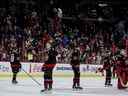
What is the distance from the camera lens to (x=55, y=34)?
23891 mm

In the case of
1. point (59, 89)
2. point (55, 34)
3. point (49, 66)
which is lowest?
point (59, 89)

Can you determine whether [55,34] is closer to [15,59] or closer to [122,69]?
[15,59]

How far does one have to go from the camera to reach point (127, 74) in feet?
63.3

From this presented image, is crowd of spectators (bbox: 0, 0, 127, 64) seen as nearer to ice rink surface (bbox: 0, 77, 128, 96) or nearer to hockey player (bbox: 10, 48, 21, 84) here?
ice rink surface (bbox: 0, 77, 128, 96)

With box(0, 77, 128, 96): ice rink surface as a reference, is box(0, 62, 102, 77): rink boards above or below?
above

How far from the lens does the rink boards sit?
2272 cm

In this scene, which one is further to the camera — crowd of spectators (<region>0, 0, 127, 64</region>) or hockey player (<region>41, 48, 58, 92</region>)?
crowd of spectators (<region>0, 0, 127, 64</region>)

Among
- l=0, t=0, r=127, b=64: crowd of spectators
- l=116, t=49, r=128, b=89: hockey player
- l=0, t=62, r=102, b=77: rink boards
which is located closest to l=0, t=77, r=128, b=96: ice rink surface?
l=116, t=49, r=128, b=89: hockey player

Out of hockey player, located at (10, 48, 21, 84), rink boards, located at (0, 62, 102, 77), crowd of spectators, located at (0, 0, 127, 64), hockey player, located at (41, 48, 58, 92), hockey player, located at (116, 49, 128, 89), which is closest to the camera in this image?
hockey player, located at (41, 48, 58, 92)

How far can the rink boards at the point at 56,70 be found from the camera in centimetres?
2272

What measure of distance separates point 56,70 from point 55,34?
1758 mm

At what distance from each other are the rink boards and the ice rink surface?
1.15 meters

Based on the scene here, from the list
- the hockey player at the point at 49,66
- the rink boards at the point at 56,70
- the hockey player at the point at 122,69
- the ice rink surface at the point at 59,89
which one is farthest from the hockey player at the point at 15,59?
the hockey player at the point at 122,69

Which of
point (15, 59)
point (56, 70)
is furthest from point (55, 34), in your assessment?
point (15, 59)
